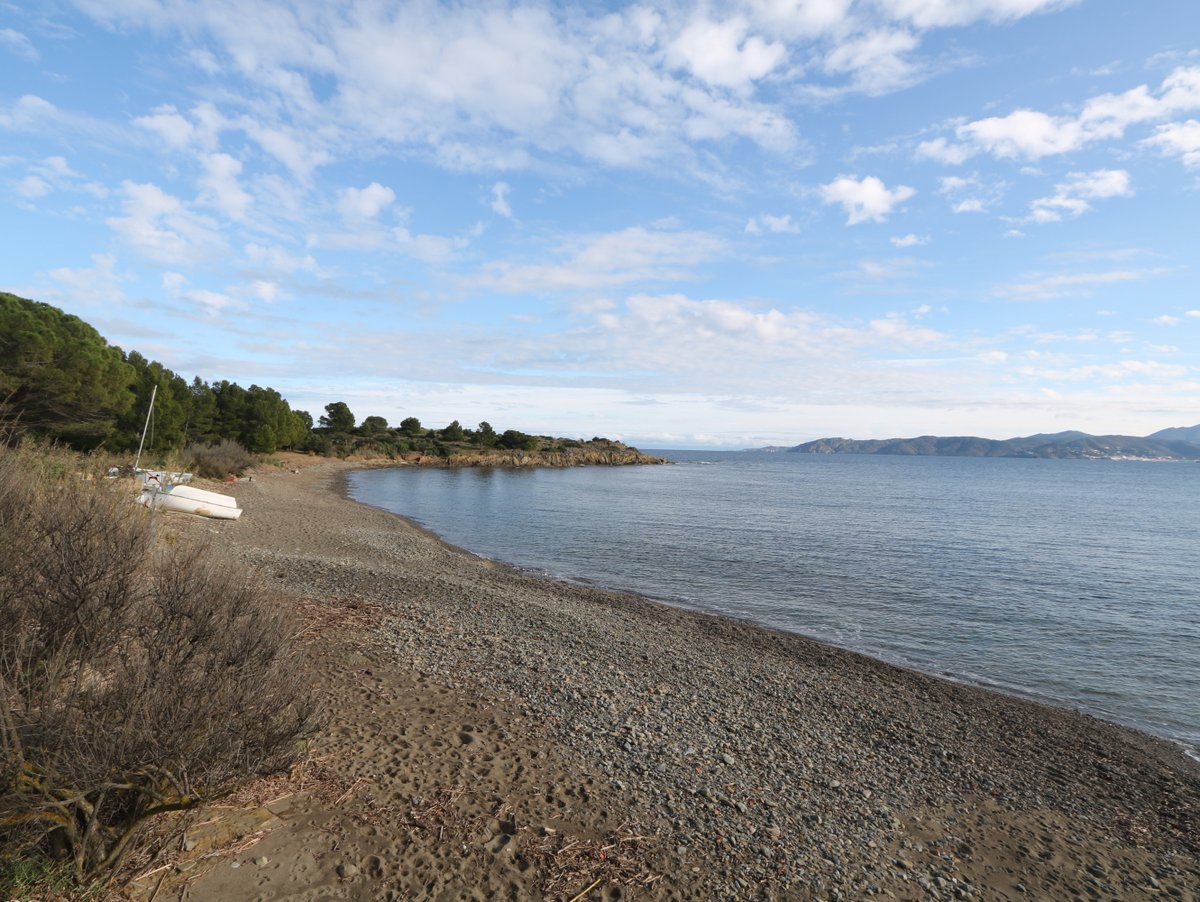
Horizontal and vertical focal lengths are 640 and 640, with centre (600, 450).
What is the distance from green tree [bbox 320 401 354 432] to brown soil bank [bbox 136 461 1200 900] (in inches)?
3714

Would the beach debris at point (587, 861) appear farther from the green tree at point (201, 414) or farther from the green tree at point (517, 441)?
the green tree at point (517, 441)

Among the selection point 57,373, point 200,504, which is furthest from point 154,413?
point 200,504

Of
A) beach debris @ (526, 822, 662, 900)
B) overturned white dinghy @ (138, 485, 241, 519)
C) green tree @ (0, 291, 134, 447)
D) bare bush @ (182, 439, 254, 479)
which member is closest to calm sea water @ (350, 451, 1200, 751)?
bare bush @ (182, 439, 254, 479)

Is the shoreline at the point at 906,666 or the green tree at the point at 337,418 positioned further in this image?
the green tree at the point at 337,418

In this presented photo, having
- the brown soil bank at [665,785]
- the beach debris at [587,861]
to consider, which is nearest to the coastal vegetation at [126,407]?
the brown soil bank at [665,785]

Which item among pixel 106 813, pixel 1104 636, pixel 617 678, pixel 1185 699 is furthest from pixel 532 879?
pixel 1104 636

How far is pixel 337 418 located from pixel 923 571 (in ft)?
309

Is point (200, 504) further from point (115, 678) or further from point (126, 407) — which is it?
point (115, 678)

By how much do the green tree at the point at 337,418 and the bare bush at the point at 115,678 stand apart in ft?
333

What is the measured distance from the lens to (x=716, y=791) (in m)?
7.28

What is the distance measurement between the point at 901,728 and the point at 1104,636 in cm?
1149

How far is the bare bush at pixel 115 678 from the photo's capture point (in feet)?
12.5

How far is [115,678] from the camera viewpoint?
4.45 metres

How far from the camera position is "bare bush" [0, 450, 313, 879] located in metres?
3.81
